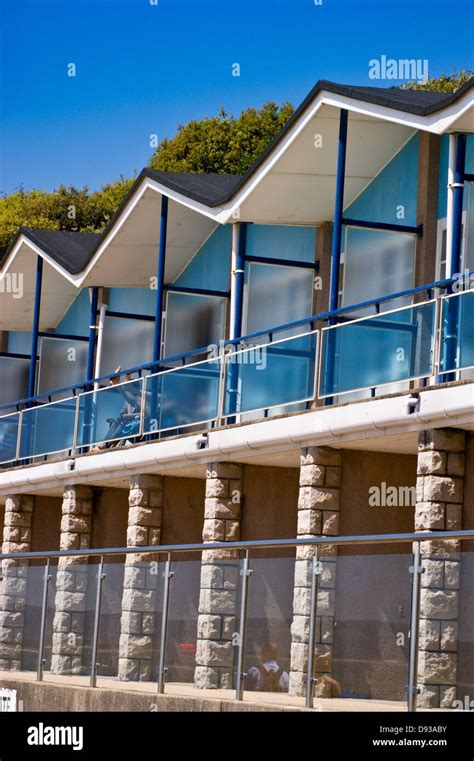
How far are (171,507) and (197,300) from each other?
5520 mm

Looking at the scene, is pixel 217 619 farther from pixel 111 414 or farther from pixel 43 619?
pixel 111 414

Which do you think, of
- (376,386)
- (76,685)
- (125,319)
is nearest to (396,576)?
(76,685)

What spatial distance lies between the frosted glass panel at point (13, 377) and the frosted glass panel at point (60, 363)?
133 centimetres

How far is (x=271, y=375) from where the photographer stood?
22234 mm

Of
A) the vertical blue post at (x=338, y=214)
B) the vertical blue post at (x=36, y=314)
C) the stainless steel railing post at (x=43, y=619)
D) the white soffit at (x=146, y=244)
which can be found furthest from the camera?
the vertical blue post at (x=36, y=314)

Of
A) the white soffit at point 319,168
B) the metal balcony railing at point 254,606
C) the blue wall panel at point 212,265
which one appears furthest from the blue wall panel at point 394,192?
the metal balcony railing at point 254,606

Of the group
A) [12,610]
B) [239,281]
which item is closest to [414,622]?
[12,610]

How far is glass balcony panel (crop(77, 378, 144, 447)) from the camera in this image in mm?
26281

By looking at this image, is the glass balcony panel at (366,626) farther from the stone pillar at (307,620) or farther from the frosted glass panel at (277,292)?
the frosted glass panel at (277,292)

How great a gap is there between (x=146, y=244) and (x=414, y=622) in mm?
20305

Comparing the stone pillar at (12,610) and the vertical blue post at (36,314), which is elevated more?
the vertical blue post at (36,314)

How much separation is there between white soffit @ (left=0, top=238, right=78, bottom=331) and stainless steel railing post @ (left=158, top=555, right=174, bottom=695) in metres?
19.6

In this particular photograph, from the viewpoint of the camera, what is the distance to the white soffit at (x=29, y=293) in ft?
117

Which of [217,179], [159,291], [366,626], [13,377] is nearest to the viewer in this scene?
[366,626]
